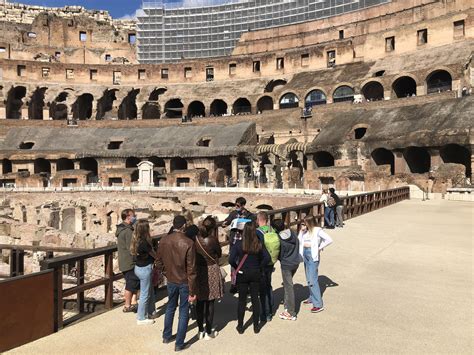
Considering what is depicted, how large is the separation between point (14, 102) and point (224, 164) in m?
34.3

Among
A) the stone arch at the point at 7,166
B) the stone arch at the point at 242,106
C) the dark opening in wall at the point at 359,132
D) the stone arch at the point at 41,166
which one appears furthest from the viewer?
the stone arch at the point at 242,106

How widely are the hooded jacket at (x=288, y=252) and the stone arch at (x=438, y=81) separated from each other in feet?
128

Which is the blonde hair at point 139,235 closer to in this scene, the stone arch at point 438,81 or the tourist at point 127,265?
the tourist at point 127,265

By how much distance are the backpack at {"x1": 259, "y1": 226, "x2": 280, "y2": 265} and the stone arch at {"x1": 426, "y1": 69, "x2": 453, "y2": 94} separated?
128 feet

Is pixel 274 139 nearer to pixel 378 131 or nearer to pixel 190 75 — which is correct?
pixel 378 131

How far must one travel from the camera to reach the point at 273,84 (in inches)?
2072

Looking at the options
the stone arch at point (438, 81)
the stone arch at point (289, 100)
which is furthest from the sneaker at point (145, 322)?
the stone arch at point (289, 100)

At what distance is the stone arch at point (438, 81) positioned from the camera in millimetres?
39094

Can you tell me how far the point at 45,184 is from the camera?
37.2 m

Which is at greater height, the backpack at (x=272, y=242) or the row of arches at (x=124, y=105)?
the row of arches at (x=124, y=105)

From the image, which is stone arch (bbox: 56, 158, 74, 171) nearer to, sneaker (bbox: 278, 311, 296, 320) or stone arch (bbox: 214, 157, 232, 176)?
stone arch (bbox: 214, 157, 232, 176)

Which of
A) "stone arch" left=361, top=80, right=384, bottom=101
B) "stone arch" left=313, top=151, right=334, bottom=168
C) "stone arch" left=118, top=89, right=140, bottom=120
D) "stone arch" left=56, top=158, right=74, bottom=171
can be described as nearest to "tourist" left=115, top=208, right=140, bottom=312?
"stone arch" left=313, top=151, right=334, bottom=168

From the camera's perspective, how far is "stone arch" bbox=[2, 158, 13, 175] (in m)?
39.6

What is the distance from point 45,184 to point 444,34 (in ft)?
141
